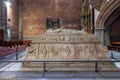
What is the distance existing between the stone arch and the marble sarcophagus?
7832 mm

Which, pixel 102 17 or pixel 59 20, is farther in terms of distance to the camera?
pixel 59 20

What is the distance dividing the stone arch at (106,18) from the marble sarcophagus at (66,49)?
7832 mm

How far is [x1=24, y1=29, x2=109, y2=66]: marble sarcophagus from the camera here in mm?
6984

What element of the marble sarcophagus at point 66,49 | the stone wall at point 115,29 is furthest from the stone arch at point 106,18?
the marble sarcophagus at point 66,49

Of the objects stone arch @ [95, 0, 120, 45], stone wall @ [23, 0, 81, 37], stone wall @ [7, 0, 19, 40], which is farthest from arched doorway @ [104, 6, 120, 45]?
stone wall @ [7, 0, 19, 40]

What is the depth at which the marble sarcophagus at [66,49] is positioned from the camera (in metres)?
6.98

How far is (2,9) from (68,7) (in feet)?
29.9

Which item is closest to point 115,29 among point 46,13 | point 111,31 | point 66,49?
point 111,31

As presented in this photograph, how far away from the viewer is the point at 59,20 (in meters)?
24.2

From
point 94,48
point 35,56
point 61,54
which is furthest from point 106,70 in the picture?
point 35,56

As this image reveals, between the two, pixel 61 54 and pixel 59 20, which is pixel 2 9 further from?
pixel 61 54

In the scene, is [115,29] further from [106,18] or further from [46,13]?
[46,13]

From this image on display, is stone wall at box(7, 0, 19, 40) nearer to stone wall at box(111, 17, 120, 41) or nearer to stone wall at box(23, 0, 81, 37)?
stone wall at box(23, 0, 81, 37)

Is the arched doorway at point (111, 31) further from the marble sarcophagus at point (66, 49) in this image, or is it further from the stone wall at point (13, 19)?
the marble sarcophagus at point (66, 49)
